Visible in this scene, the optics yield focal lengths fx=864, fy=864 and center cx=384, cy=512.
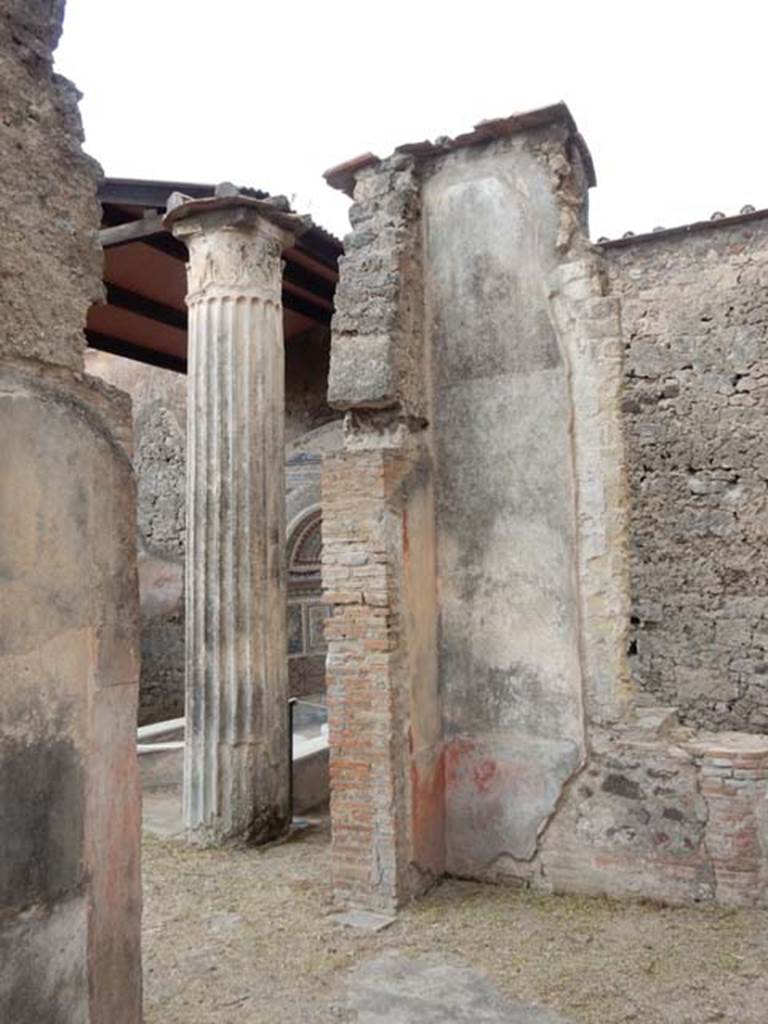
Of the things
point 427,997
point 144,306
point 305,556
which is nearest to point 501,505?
point 427,997

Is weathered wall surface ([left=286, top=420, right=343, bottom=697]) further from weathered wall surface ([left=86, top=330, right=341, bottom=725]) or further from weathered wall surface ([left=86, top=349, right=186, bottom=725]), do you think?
weathered wall surface ([left=86, top=349, right=186, bottom=725])

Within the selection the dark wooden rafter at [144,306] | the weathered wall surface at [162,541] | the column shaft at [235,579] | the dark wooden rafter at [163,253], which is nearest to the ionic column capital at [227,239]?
the column shaft at [235,579]

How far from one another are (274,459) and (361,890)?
2968mm

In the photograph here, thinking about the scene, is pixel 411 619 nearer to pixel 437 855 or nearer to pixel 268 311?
pixel 437 855

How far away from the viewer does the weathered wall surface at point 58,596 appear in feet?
5.70

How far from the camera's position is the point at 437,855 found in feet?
15.8

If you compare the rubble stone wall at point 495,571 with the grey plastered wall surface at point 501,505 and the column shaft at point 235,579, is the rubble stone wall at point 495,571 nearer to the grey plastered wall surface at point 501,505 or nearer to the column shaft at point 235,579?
the grey plastered wall surface at point 501,505

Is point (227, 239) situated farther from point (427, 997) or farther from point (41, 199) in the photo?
point (427, 997)

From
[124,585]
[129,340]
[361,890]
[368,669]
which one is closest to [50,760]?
[124,585]

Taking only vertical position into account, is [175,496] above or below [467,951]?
above

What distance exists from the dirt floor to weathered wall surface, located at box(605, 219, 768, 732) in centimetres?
437

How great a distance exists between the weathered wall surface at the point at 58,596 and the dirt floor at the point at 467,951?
184 cm

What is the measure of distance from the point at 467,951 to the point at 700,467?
5.70 metres

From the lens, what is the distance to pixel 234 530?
595 cm
